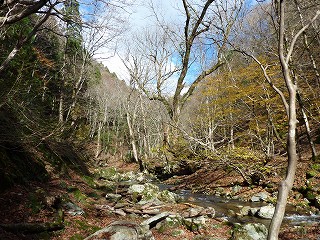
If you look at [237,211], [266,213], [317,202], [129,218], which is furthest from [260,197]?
[129,218]

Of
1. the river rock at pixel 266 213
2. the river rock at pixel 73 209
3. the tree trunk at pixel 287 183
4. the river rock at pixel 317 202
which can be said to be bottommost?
the river rock at pixel 266 213

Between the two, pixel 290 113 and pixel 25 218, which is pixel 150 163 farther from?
pixel 290 113

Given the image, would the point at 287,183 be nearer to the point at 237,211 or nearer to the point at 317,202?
the point at 237,211

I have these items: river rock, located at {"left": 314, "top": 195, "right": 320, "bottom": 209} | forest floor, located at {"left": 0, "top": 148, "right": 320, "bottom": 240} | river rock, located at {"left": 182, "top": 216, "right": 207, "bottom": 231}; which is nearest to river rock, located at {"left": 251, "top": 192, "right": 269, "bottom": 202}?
forest floor, located at {"left": 0, "top": 148, "right": 320, "bottom": 240}

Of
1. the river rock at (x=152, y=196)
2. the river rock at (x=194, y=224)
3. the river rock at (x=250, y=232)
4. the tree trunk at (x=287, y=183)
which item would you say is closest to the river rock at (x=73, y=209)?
the river rock at (x=194, y=224)

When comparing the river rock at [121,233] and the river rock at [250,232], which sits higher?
the river rock at [121,233]

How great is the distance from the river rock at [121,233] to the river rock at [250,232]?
8.78ft

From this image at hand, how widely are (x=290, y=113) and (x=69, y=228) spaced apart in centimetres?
605

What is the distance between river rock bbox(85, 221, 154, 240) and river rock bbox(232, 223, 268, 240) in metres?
2.68

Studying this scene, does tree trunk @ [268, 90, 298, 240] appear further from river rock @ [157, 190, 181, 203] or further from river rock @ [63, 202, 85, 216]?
river rock @ [157, 190, 181, 203]

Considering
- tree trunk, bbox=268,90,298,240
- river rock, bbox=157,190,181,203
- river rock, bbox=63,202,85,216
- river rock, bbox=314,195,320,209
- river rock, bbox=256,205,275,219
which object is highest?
tree trunk, bbox=268,90,298,240

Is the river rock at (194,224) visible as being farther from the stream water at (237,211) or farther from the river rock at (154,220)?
the stream water at (237,211)

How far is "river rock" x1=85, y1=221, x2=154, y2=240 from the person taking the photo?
6.00 m

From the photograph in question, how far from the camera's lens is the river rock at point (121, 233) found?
600cm
